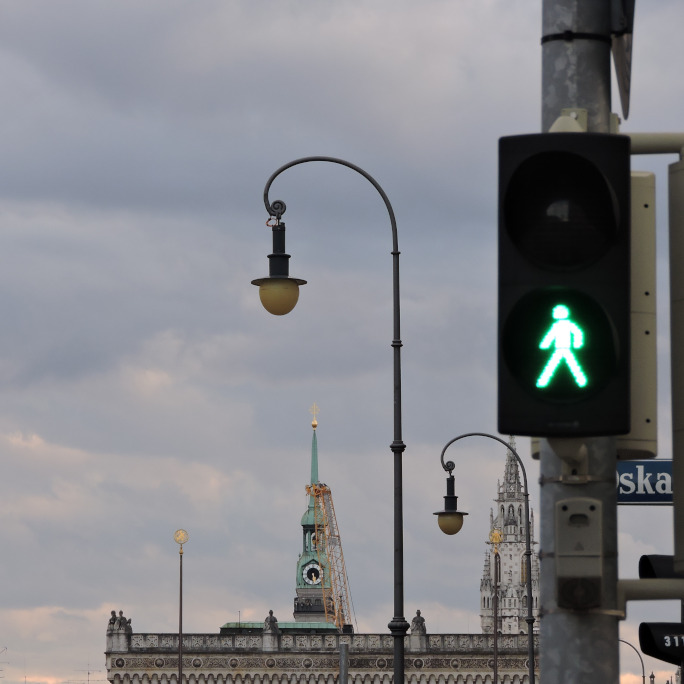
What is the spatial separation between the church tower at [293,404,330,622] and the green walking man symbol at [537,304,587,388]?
528ft

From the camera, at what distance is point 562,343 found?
18.2 ft

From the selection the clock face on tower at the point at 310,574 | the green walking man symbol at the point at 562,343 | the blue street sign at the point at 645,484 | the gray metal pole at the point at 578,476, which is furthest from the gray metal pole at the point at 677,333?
the clock face on tower at the point at 310,574

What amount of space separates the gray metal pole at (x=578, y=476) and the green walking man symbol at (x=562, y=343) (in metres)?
0.31

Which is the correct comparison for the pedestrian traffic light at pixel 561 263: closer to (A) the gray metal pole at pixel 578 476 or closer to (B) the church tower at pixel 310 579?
(A) the gray metal pole at pixel 578 476

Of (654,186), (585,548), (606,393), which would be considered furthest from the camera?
(654,186)

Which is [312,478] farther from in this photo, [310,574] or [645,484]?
[645,484]

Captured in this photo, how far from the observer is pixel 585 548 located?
5.82 m

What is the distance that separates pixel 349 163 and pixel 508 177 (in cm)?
2138

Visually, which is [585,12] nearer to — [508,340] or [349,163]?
[508,340]

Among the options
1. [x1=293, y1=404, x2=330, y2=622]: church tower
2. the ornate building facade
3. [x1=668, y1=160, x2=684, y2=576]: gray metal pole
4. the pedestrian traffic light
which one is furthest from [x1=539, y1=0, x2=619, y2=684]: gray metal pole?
[x1=293, y1=404, x2=330, y2=622]: church tower

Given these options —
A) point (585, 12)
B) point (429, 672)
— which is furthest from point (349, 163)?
point (429, 672)

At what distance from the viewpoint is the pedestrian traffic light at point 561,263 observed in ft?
18.0

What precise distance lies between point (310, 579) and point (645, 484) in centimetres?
16383

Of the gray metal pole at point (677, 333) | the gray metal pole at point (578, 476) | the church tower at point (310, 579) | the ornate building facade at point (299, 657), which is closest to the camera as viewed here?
the gray metal pole at point (578, 476)
